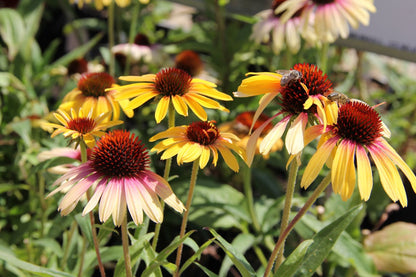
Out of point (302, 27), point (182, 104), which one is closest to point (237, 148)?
point (182, 104)

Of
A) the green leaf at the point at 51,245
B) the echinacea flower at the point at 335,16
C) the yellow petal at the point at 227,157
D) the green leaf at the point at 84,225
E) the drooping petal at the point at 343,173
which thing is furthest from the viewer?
the echinacea flower at the point at 335,16

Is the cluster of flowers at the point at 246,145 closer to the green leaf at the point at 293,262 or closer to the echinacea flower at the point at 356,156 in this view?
the echinacea flower at the point at 356,156

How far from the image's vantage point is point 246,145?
1.77 feet

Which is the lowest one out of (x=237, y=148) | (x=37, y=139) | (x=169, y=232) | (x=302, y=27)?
(x=169, y=232)

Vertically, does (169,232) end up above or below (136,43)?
below

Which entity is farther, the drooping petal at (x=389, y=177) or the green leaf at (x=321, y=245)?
the green leaf at (x=321, y=245)

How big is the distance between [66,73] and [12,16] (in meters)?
0.31

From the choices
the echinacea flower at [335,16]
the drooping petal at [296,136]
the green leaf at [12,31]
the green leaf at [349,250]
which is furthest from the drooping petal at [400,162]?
the green leaf at [12,31]

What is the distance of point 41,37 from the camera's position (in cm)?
237

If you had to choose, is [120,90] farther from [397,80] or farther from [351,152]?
[397,80]

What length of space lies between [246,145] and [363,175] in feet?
0.47

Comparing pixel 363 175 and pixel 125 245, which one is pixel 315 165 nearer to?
pixel 363 175

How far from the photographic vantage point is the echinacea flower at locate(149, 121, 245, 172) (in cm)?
56

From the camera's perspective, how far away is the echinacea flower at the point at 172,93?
0.61 metres
